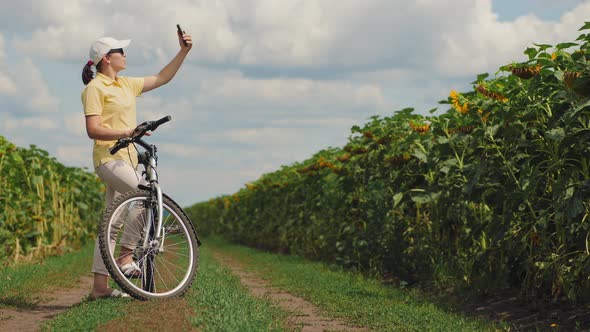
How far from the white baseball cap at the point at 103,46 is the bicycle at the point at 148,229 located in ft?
2.78

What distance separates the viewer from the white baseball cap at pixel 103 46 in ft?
20.8

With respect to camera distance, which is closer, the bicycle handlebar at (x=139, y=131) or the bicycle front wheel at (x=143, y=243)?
the bicycle front wheel at (x=143, y=243)

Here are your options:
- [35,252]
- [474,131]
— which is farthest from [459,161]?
[35,252]

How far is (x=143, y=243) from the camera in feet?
19.8

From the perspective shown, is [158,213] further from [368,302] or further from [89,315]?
[368,302]

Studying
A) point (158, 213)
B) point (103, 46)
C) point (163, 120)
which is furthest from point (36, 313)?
point (103, 46)

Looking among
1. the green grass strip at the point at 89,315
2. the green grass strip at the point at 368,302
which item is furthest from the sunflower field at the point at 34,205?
the green grass strip at the point at 89,315

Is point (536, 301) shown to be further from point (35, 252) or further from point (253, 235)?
point (253, 235)

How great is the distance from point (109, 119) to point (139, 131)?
0.48m

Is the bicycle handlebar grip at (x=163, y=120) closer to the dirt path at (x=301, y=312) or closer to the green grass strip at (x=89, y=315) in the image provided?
the green grass strip at (x=89, y=315)

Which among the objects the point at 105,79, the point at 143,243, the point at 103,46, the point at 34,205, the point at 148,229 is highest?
the point at 103,46

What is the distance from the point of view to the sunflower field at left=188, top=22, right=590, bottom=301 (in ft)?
19.3

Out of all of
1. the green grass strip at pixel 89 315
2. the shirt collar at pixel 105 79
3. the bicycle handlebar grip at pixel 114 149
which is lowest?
the green grass strip at pixel 89 315

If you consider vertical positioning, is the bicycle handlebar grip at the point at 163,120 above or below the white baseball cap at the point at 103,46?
below
